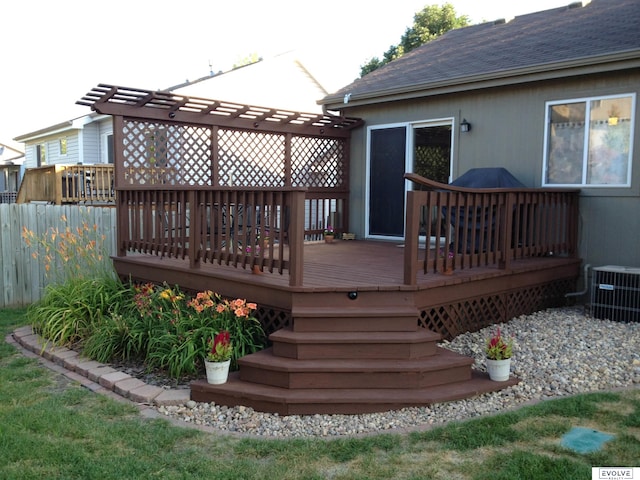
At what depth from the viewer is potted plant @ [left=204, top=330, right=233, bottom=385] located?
404cm

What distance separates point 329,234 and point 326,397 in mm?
5019

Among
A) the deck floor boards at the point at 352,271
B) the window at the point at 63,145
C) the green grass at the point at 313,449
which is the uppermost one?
the window at the point at 63,145

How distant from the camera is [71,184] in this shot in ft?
39.5

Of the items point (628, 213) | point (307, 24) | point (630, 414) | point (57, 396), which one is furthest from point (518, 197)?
point (307, 24)

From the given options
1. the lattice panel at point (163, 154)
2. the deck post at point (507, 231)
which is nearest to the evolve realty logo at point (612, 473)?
the deck post at point (507, 231)

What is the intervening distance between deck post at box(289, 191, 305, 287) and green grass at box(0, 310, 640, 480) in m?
1.43

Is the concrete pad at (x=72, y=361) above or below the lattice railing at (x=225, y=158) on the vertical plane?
below

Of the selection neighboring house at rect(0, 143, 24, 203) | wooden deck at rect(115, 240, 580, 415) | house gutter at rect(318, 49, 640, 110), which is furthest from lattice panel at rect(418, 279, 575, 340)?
neighboring house at rect(0, 143, 24, 203)

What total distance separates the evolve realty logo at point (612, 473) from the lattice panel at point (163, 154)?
5.78m

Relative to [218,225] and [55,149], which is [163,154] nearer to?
[218,225]

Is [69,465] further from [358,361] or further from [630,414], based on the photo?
[630,414]

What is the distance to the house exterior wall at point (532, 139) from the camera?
6.24 metres

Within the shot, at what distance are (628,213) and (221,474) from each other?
18.2 feet

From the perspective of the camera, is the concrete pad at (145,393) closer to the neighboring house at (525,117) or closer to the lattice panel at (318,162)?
the lattice panel at (318,162)
